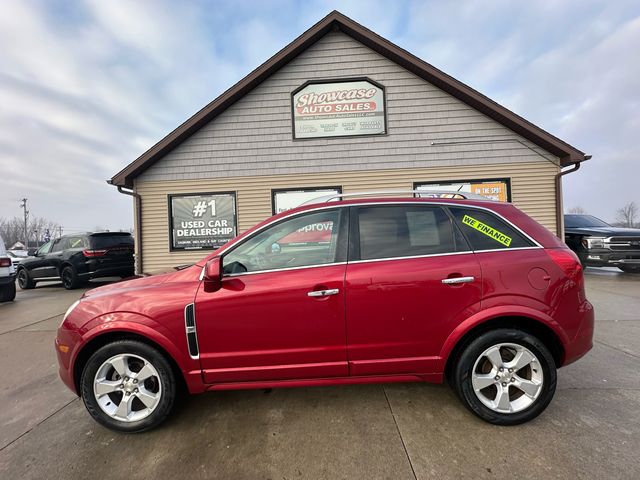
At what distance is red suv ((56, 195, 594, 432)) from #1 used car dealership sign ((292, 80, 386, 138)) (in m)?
6.57

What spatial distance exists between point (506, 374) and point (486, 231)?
109 centimetres

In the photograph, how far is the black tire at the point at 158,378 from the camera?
2.32m

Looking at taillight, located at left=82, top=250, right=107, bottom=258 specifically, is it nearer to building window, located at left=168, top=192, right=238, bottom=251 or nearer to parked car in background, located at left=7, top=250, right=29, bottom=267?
building window, located at left=168, top=192, right=238, bottom=251

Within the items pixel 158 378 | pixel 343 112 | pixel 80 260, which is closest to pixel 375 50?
pixel 343 112

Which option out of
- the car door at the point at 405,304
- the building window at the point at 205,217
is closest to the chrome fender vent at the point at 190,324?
the car door at the point at 405,304

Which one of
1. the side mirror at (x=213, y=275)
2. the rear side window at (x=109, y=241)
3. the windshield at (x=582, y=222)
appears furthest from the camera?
the windshield at (x=582, y=222)

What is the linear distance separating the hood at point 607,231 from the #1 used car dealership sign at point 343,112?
21.1 ft

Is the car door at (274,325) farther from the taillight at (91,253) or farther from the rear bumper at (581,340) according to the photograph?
the taillight at (91,253)

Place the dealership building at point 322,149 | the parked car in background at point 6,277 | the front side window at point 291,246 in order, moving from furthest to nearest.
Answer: the dealership building at point 322,149, the parked car in background at point 6,277, the front side window at point 291,246

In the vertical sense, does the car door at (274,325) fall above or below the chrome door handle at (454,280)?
below

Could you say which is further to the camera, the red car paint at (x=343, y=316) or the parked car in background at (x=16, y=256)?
the parked car in background at (x=16, y=256)

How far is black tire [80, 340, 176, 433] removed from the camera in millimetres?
2324

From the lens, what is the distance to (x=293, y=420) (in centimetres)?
244

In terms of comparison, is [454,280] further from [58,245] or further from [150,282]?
[58,245]
